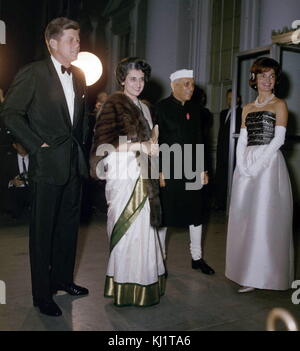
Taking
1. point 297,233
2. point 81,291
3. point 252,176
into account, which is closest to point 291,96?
point 297,233

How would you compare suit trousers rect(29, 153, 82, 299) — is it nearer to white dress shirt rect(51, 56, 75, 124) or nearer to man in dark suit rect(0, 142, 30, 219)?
white dress shirt rect(51, 56, 75, 124)

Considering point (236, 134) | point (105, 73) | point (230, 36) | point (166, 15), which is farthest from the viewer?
point (105, 73)

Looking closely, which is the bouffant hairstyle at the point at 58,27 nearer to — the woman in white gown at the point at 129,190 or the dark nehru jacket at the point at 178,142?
the woman in white gown at the point at 129,190

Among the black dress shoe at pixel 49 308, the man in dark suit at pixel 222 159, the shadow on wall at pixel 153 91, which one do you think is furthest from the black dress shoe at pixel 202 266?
the shadow on wall at pixel 153 91

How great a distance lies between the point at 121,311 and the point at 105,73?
813cm

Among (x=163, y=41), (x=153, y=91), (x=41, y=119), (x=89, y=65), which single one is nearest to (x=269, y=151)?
(x=41, y=119)

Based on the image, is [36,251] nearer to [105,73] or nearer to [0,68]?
[0,68]

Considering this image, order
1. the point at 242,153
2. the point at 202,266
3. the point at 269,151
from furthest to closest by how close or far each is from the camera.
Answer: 1. the point at 202,266
2. the point at 242,153
3. the point at 269,151

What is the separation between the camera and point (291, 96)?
577 cm

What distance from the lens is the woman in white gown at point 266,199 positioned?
3.08m

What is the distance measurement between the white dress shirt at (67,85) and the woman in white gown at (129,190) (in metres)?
0.21

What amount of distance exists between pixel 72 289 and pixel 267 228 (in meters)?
1.47

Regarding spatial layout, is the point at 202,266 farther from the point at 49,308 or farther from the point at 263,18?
the point at 263,18

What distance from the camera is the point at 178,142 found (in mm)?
3492
